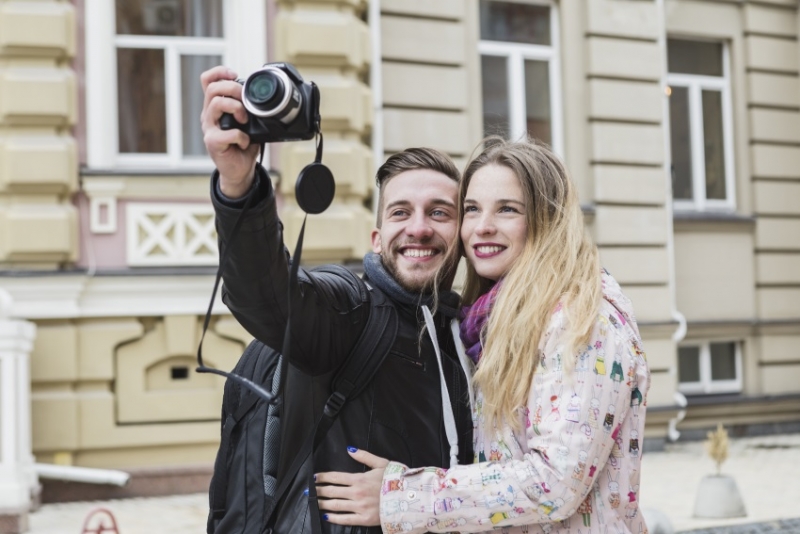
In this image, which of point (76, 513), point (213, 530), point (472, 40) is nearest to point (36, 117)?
point (76, 513)

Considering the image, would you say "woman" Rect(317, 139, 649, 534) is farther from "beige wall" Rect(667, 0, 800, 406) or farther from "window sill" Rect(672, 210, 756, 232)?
"beige wall" Rect(667, 0, 800, 406)

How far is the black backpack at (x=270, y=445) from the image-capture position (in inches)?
99.3

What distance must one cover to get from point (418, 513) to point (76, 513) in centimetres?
560

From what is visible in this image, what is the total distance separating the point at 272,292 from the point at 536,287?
0.63 meters

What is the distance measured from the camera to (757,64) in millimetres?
11977

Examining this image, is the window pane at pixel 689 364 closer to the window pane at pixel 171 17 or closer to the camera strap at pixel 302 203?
the window pane at pixel 171 17

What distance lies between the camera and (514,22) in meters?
10.7

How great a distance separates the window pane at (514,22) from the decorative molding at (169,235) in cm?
381

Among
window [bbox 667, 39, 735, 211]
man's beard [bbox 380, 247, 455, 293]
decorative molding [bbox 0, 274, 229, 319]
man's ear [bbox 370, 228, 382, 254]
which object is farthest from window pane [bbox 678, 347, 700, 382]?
man's beard [bbox 380, 247, 455, 293]

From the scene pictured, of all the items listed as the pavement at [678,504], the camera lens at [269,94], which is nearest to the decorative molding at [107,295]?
the pavement at [678,504]

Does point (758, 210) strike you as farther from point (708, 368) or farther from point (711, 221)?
point (708, 368)

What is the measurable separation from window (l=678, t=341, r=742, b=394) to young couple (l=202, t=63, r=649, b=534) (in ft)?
30.6

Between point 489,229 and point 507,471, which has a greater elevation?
point 489,229

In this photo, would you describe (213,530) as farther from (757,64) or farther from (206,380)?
(757,64)
